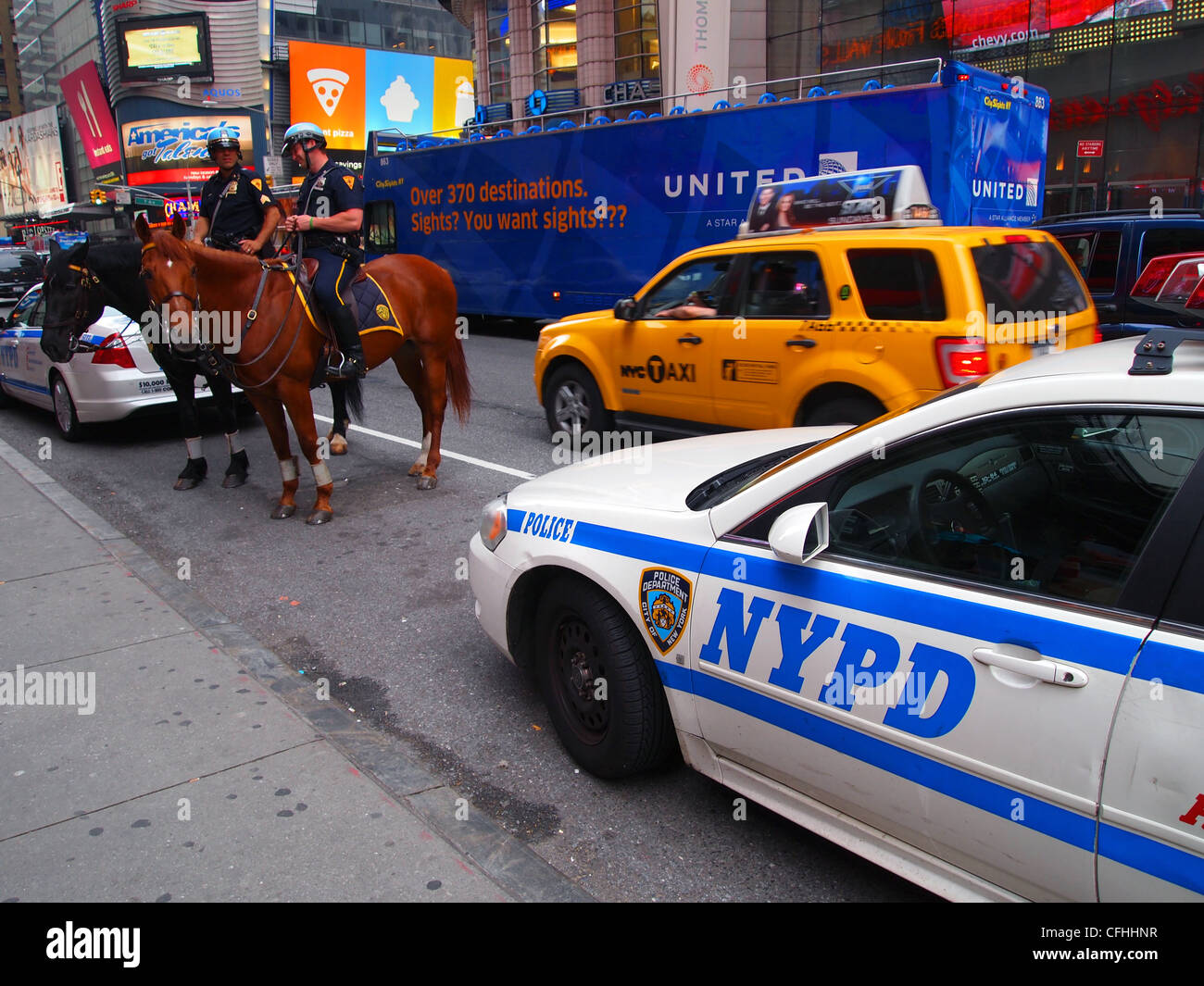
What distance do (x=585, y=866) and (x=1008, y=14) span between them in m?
23.4

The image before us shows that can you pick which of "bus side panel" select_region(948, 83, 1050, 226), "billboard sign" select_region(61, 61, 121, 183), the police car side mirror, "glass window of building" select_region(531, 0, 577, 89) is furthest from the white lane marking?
"billboard sign" select_region(61, 61, 121, 183)

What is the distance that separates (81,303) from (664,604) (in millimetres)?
6621

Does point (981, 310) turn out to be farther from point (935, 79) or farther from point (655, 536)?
point (935, 79)

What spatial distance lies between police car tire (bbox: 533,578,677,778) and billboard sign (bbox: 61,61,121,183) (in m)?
68.3

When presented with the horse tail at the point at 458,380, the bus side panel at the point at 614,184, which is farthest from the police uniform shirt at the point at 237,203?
the bus side panel at the point at 614,184

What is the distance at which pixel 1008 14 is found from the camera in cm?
2114

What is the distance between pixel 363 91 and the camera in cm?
6088

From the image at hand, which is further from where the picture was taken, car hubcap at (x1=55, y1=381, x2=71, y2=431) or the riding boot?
car hubcap at (x1=55, y1=381, x2=71, y2=431)

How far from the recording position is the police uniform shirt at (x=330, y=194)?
7.43 m

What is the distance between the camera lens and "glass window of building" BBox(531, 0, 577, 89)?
31844mm

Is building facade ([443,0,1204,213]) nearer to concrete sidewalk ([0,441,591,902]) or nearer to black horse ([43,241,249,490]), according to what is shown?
black horse ([43,241,249,490])

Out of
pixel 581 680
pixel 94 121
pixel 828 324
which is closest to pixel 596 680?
pixel 581 680

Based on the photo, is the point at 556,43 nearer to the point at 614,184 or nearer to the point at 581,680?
the point at 614,184

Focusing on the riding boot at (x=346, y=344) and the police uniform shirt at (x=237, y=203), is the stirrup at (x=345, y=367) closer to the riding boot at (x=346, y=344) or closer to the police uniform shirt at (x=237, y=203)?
the riding boot at (x=346, y=344)
